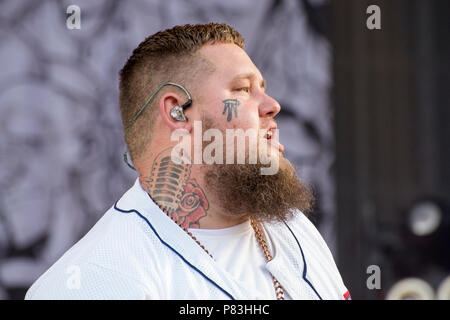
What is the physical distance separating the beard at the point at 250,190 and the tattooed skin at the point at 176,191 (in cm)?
7

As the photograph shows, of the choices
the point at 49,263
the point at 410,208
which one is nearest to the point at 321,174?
the point at 410,208

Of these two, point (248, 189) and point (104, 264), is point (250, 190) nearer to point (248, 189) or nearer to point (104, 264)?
point (248, 189)

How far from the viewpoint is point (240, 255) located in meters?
1.68

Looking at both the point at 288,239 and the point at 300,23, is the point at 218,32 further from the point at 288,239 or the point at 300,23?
the point at 300,23

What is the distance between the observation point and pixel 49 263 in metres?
3.05

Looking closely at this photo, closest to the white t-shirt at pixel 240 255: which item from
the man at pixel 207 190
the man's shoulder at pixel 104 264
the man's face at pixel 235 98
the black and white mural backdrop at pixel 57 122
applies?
the man at pixel 207 190

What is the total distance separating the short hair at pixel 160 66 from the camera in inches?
73.2

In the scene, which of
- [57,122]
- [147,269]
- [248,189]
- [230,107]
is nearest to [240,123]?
[230,107]

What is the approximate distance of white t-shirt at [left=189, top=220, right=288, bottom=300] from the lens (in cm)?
161

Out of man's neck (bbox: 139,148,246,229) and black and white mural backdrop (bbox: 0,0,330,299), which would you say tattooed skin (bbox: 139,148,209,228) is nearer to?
man's neck (bbox: 139,148,246,229)

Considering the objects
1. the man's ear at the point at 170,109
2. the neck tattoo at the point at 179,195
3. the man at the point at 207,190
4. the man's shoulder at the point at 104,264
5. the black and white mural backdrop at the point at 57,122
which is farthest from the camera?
the black and white mural backdrop at the point at 57,122

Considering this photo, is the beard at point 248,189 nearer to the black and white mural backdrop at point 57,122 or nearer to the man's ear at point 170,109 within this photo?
the man's ear at point 170,109

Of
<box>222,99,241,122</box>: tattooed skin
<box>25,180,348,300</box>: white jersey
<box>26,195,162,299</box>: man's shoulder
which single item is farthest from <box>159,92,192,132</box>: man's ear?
<box>26,195,162,299</box>: man's shoulder
